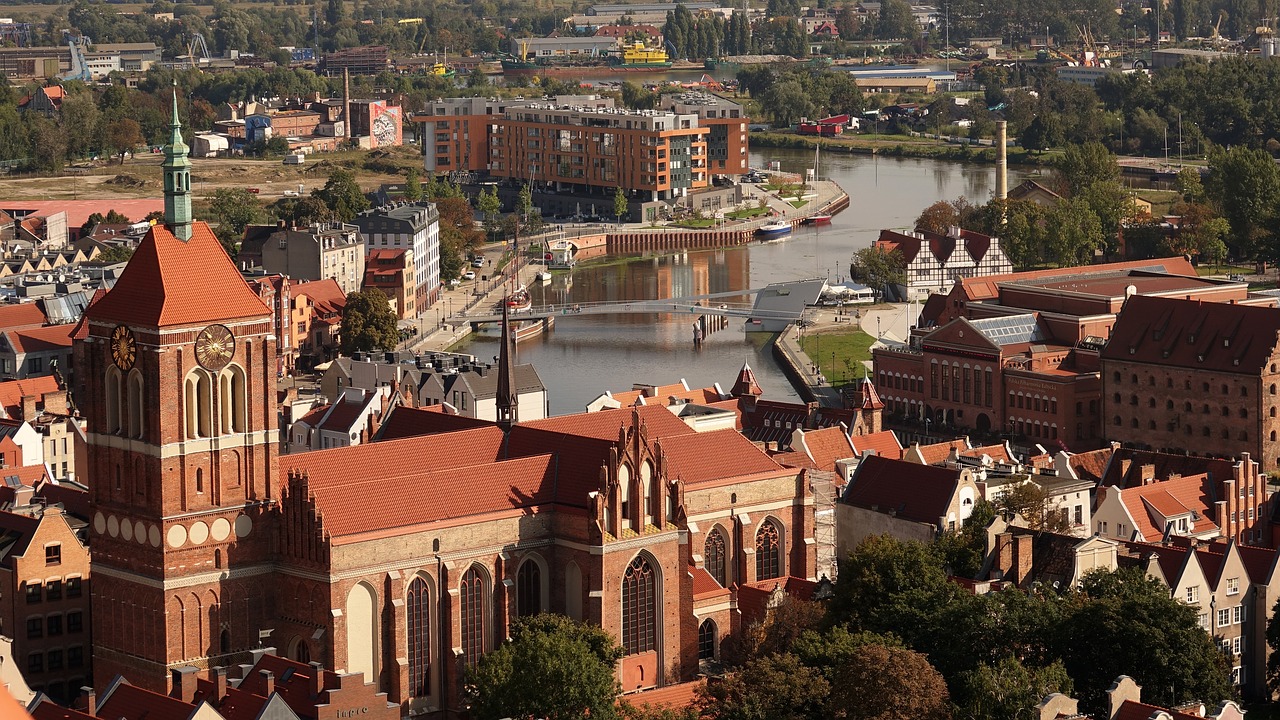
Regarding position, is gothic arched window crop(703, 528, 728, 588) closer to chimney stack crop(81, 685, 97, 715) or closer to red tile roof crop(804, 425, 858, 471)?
red tile roof crop(804, 425, 858, 471)

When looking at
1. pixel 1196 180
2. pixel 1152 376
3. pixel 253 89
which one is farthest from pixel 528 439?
pixel 253 89

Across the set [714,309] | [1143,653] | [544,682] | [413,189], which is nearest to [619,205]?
[413,189]

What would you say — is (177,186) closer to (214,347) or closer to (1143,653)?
(214,347)

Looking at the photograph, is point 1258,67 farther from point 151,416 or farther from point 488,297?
point 151,416

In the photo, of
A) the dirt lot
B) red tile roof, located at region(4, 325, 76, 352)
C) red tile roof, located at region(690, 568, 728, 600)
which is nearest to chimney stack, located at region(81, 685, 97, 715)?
red tile roof, located at region(690, 568, 728, 600)

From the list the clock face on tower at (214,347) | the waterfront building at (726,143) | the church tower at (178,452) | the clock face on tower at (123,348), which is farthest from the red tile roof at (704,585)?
the waterfront building at (726,143)

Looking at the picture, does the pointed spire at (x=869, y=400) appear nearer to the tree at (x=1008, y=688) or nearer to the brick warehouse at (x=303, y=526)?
the brick warehouse at (x=303, y=526)
